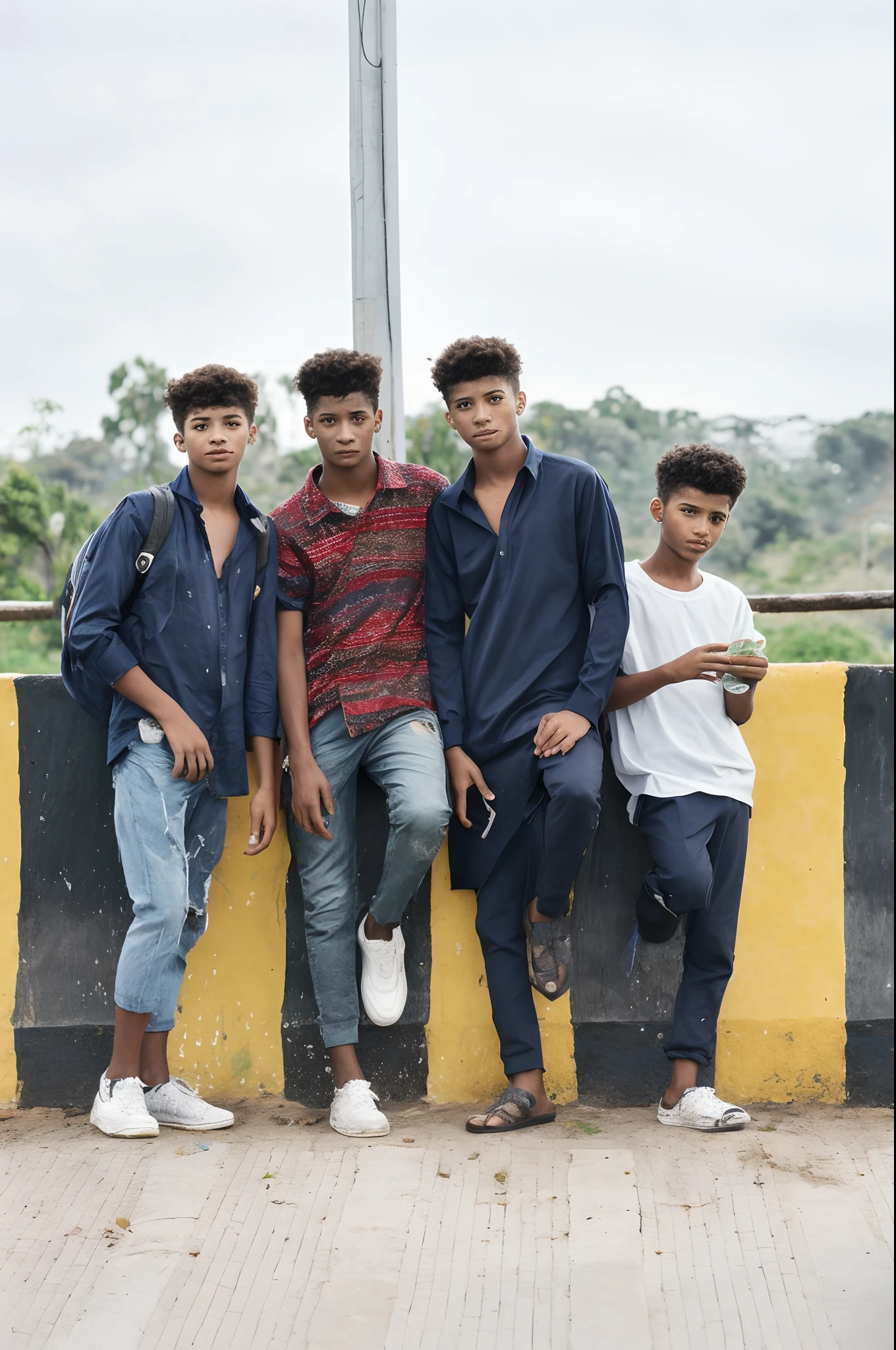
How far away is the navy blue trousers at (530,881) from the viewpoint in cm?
309

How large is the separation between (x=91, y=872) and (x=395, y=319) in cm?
202

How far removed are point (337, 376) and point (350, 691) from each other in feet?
2.77

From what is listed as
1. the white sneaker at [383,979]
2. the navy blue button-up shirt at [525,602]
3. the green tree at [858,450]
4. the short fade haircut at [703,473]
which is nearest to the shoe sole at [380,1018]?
the white sneaker at [383,979]

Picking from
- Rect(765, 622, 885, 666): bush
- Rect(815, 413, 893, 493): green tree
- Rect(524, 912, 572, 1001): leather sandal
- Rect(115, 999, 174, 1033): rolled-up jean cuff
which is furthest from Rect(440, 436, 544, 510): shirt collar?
Rect(815, 413, 893, 493): green tree

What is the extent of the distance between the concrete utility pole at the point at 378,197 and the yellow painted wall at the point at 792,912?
154cm

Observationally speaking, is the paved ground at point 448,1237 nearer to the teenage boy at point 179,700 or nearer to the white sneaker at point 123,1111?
the white sneaker at point 123,1111

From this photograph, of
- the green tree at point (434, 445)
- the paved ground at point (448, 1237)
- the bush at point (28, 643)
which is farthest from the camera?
the green tree at point (434, 445)

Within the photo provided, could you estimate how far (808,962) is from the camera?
3402 mm

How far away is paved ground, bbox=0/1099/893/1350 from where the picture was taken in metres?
2.28

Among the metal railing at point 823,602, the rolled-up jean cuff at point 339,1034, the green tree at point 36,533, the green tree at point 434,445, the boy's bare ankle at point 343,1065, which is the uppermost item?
the green tree at point 434,445

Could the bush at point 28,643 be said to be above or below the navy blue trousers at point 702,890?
above

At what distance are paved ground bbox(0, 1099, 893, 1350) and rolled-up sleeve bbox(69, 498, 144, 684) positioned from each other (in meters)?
1.20

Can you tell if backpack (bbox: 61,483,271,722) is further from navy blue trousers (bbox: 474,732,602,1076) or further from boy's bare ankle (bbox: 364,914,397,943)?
navy blue trousers (bbox: 474,732,602,1076)

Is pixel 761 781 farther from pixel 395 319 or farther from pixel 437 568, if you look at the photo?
pixel 395 319
